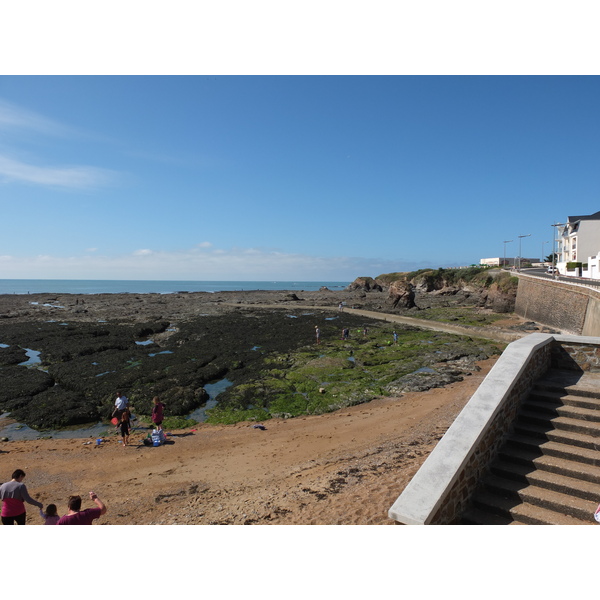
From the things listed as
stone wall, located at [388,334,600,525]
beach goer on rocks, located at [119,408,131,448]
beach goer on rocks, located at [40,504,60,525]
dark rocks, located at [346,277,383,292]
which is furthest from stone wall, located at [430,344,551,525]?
dark rocks, located at [346,277,383,292]

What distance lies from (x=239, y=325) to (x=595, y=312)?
26167 mm

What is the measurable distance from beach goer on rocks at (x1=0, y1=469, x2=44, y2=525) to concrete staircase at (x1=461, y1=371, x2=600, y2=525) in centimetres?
616

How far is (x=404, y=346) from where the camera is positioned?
23703 mm

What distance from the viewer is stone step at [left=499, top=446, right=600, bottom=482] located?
15.3 ft

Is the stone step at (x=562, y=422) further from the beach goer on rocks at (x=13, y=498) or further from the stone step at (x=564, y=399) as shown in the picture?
the beach goer on rocks at (x=13, y=498)

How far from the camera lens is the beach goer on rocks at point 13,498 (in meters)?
5.51

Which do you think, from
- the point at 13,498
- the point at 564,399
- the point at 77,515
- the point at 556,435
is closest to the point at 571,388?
the point at 564,399

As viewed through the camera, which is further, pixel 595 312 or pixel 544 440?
pixel 595 312

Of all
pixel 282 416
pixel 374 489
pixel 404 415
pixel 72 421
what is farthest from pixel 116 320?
pixel 374 489

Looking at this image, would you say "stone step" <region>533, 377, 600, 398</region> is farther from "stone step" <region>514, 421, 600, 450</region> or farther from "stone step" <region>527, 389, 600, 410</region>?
"stone step" <region>514, 421, 600, 450</region>

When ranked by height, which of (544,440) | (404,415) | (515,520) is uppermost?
(544,440)

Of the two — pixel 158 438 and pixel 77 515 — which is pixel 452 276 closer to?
pixel 158 438

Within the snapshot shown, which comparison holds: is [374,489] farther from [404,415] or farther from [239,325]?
[239,325]

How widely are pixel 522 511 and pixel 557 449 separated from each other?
1165 millimetres
